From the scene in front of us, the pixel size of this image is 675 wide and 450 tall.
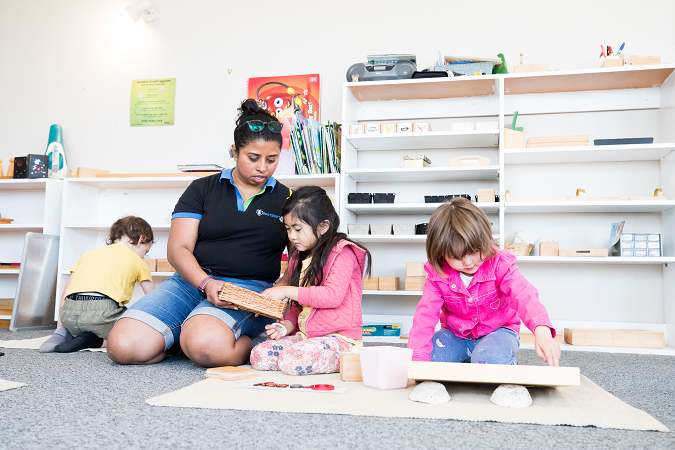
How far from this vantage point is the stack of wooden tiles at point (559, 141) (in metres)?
2.62

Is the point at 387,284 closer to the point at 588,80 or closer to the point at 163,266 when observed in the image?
the point at 163,266

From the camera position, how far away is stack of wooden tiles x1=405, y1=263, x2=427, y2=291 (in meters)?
2.70

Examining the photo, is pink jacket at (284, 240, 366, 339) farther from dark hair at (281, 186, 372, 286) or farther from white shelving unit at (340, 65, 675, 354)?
white shelving unit at (340, 65, 675, 354)

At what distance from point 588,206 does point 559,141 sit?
36cm

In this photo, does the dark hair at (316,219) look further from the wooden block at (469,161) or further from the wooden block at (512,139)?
the wooden block at (512,139)

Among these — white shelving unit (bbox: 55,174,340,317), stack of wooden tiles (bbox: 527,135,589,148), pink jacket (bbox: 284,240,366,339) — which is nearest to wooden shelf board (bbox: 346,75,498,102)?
stack of wooden tiles (bbox: 527,135,589,148)

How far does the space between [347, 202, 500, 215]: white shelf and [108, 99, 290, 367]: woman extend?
81 cm

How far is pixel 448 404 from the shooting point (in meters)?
1.15

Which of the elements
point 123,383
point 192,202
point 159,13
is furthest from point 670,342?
point 159,13

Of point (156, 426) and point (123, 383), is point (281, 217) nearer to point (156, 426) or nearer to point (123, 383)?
point (123, 383)

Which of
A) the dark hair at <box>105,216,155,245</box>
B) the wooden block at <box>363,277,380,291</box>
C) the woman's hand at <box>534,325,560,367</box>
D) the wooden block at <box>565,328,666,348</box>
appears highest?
the dark hair at <box>105,216,155,245</box>

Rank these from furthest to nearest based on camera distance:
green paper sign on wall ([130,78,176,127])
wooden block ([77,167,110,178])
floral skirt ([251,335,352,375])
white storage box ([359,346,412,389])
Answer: green paper sign on wall ([130,78,176,127]), wooden block ([77,167,110,178]), floral skirt ([251,335,352,375]), white storage box ([359,346,412,389])

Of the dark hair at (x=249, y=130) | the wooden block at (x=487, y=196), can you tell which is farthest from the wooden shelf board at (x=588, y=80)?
the dark hair at (x=249, y=130)

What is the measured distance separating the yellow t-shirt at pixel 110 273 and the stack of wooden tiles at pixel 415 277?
1.24m
